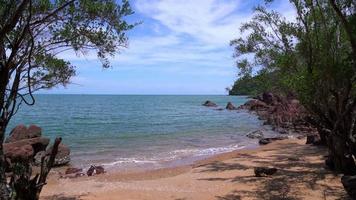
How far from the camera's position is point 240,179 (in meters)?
16.8

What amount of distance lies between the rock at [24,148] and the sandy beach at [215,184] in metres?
2.80

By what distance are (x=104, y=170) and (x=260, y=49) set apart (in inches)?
406

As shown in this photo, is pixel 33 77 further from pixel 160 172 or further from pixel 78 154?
pixel 78 154

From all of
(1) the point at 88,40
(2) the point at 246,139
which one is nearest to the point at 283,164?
(1) the point at 88,40

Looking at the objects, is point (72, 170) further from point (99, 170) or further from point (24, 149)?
point (24, 149)

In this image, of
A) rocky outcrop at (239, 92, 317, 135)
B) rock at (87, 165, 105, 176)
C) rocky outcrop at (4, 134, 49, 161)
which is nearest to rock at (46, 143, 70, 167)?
rocky outcrop at (4, 134, 49, 161)

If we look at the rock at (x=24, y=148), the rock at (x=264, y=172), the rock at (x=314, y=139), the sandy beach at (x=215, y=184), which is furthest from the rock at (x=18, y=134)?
the rock at (x=314, y=139)

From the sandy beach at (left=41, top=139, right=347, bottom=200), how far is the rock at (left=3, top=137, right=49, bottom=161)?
2.80 m

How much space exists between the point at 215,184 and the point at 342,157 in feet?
15.5

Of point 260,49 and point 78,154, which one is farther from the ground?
point 260,49

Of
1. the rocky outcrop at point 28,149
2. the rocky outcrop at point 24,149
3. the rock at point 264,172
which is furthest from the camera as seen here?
the rocky outcrop at point 28,149

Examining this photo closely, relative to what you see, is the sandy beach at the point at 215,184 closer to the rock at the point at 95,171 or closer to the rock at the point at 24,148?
the rock at the point at 95,171

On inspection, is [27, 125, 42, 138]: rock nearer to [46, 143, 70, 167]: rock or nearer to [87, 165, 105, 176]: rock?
[46, 143, 70, 167]: rock

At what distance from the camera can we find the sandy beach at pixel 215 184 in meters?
14.1
